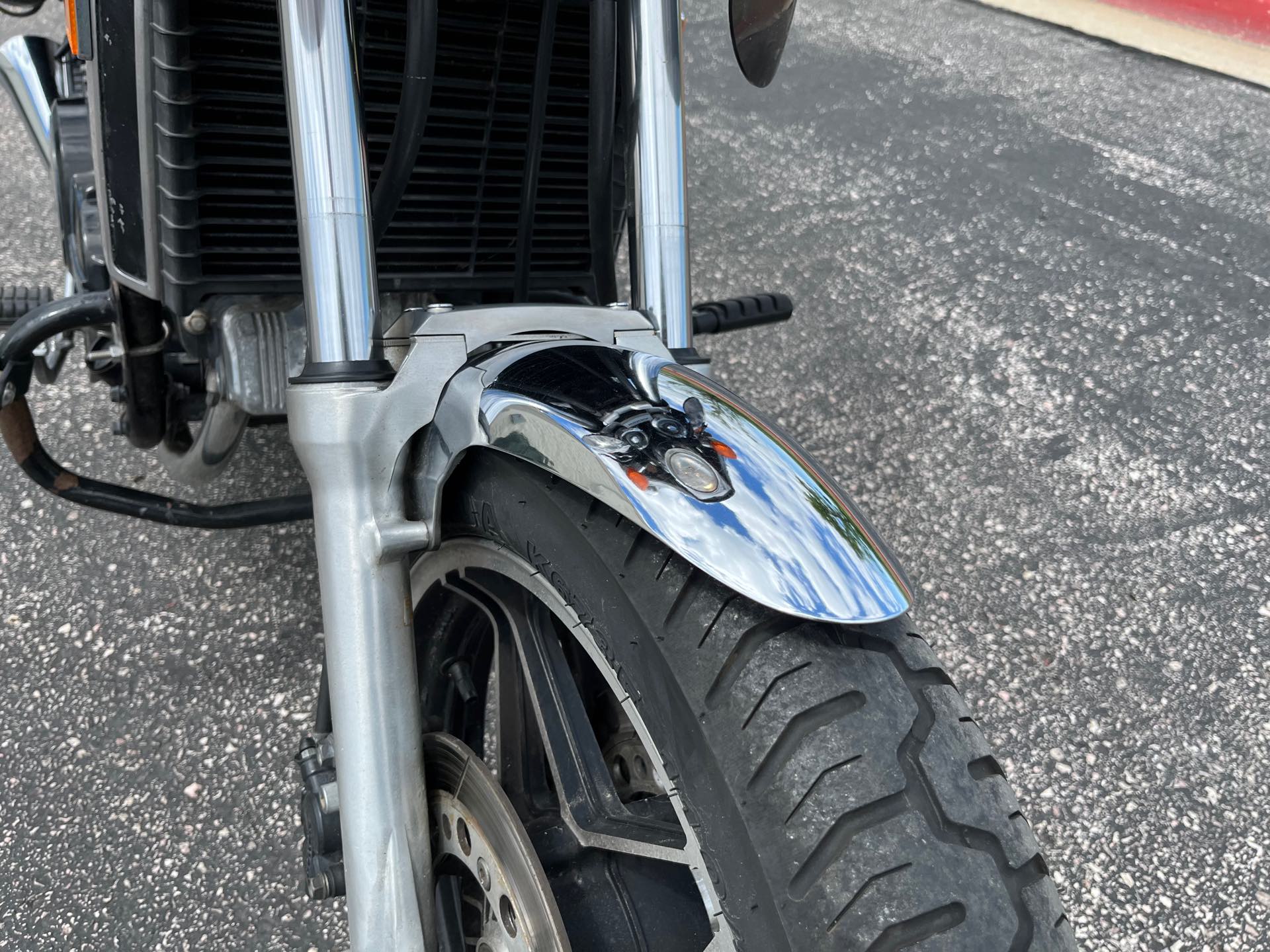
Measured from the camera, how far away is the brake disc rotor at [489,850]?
814 millimetres

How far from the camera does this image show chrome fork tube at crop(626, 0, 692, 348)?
1.00 meters

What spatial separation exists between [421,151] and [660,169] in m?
0.33

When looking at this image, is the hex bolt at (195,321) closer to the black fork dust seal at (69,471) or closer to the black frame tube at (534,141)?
the black fork dust seal at (69,471)

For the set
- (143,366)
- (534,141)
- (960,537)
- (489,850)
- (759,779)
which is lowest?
(960,537)

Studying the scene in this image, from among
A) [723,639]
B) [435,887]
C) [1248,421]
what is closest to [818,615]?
[723,639]

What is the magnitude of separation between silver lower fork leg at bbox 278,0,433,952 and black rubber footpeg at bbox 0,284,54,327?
107 centimetres

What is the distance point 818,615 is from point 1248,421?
6.56 feet

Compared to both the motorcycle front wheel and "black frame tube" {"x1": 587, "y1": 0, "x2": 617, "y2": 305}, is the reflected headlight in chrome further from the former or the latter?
"black frame tube" {"x1": 587, "y1": 0, "x2": 617, "y2": 305}

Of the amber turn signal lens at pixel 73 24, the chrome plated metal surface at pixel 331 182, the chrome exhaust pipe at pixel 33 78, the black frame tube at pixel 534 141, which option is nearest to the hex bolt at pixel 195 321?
the amber turn signal lens at pixel 73 24

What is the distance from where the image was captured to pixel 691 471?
2.40 ft

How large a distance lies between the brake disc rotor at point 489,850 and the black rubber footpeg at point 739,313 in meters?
0.68

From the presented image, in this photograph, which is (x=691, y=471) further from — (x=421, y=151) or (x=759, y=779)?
(x=421, y=151)

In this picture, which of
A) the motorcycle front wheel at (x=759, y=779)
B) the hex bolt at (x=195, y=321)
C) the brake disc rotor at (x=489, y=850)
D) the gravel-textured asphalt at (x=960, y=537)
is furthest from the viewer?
the gravel-textured asphalt at (x=960, y=537)

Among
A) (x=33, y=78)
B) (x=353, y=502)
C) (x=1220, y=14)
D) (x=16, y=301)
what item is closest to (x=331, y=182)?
(x=353, y=502)
